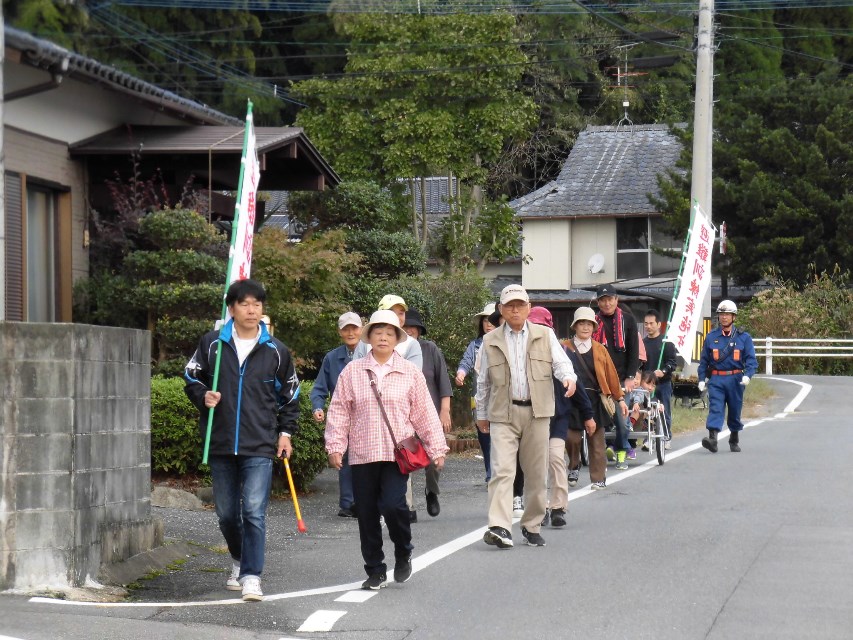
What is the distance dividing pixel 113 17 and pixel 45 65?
24.3m

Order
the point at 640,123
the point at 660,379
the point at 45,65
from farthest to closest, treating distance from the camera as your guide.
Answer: the point at 640,123 < the point at 660,379 < the point at 45,65

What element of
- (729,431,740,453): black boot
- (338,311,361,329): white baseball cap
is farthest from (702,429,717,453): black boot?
(338,311,361,329): white baseball cap

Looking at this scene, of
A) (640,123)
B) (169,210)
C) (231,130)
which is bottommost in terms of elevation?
(169,210)

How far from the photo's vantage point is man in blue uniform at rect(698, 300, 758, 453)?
53.3 feet

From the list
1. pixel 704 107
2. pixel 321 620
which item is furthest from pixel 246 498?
pixel 704 107

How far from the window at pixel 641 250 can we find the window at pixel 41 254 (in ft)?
97.3

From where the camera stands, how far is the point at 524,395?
9672 millimetres

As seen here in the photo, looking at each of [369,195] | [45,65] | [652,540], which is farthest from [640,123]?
[652,540]

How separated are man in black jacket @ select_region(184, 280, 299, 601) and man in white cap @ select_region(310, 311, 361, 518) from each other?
3.23 meters

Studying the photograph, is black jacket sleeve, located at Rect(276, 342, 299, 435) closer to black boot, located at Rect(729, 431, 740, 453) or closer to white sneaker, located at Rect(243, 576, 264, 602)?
white sneaker, located at Rect(243, 576, 264, 602)

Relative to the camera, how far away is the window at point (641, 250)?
43469 millimetres

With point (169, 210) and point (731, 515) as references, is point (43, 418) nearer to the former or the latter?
point (731, 515)

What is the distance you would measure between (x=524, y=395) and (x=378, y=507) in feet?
6.60

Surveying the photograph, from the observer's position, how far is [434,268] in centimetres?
4525
